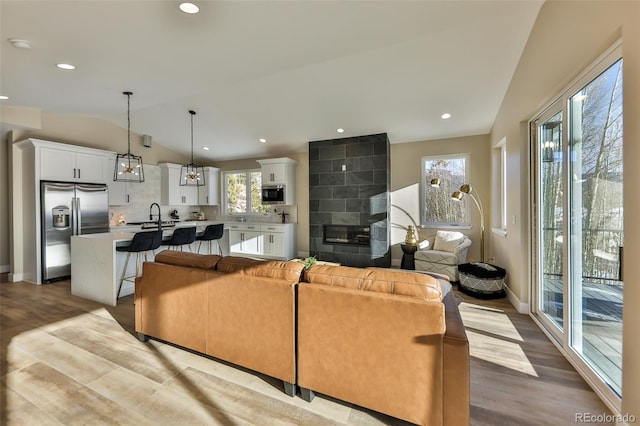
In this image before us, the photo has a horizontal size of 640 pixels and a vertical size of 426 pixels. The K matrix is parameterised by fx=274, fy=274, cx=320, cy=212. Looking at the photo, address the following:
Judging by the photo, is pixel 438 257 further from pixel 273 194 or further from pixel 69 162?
pixel 69 162

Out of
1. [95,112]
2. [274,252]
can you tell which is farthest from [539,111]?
[95,112]

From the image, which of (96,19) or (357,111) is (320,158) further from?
(96,19)

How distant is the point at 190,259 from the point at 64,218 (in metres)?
4.07

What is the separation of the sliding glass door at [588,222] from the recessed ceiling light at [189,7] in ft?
9.94

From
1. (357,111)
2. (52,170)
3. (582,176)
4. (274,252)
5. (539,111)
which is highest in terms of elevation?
(357,111)

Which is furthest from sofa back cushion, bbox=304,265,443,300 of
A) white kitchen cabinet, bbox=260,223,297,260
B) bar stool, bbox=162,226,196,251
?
white kitchen cabinet, bbox=260,223,297,260

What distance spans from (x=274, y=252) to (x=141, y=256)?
2779 millimetres

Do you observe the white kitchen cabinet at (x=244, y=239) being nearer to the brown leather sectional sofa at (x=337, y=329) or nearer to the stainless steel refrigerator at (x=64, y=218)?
the stainless steel refrigerator at (x=64, y=218)

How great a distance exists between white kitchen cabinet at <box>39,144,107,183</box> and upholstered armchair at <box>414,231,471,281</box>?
6.12 metres

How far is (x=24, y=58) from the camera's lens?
301 centimetres

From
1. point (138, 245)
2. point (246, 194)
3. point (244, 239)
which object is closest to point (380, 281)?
point (138, 245)

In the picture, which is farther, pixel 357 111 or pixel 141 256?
pixel 357 111

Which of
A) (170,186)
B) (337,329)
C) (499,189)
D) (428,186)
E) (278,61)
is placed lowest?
(337,329)

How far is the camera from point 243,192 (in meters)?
7.41
